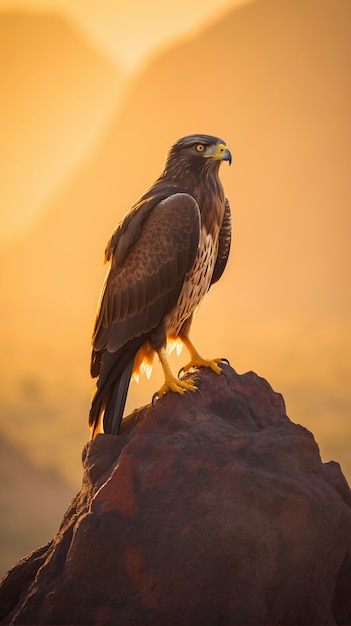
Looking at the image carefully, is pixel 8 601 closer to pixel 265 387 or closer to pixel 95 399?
pixel 95 399

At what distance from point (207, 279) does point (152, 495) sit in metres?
2.37

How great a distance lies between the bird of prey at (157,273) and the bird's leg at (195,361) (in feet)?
0.03

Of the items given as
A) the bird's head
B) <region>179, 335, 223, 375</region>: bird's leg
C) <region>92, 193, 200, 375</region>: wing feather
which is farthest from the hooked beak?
<region>179, 335, 223, 375</region>: bird's leg

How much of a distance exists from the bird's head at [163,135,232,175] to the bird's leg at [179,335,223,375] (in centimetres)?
168

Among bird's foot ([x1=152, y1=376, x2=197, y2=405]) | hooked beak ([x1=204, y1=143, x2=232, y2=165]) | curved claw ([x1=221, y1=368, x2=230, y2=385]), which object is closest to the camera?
bird's foot ([x1=152, y1=376, x2=197, y2=405])

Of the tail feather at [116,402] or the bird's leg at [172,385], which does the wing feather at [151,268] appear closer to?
the tail feather at [116,402]

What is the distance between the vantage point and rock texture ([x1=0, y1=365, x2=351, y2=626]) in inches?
209

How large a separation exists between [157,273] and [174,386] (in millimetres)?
1100

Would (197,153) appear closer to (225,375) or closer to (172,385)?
(225,375)

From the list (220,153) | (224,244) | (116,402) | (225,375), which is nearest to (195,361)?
(225,375)

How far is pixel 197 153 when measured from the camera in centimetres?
725

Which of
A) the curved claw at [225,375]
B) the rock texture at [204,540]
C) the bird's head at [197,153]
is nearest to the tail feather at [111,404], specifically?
the rock texture at [204,540]

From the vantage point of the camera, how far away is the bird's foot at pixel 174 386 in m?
6.43

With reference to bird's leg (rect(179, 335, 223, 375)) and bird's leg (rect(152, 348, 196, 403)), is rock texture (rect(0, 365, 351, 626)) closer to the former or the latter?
bird's leg (rect(152, 348, 196, 403))
